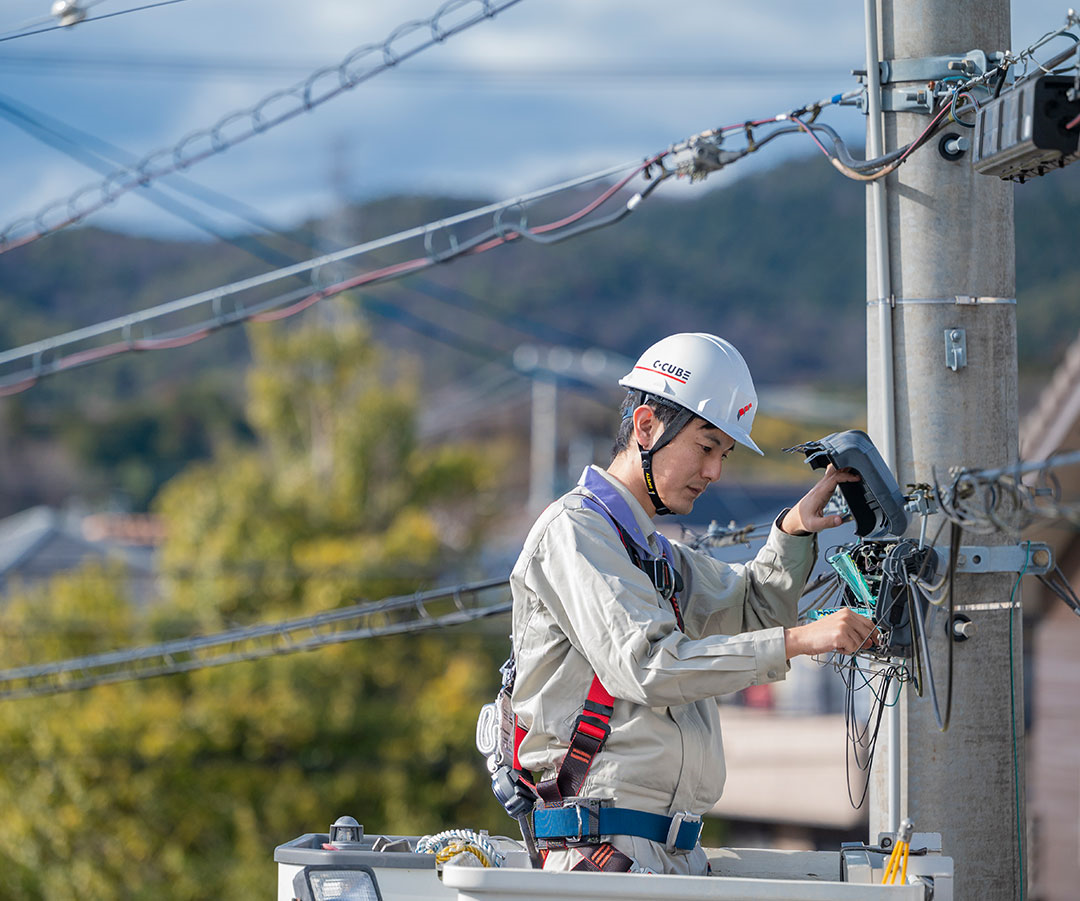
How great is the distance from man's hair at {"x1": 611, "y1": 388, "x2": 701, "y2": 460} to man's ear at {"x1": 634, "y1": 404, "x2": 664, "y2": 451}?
0.01 metres

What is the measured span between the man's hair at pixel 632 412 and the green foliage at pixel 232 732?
15111 mm

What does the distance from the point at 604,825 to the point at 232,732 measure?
58.5 feet

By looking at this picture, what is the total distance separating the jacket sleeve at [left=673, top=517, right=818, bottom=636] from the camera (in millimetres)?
4707

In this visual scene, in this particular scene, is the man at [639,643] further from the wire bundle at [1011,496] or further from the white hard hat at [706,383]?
the wire bundle at [1011,496]

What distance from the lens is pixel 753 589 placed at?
15.7 ft

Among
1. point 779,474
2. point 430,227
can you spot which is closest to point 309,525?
point 430,227

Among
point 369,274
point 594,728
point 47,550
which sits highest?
point 47,550

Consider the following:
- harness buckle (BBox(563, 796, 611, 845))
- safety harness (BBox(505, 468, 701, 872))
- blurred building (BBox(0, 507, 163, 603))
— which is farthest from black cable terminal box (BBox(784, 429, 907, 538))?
blurred building (BBox(0, 507, 163, 603))

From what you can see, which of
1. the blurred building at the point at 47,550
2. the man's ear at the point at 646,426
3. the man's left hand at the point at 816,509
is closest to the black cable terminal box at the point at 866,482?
the man's left hand at the point at 816,509

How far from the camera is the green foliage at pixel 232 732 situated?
20469 millimetres

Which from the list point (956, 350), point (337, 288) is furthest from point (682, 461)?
point (337, 288)

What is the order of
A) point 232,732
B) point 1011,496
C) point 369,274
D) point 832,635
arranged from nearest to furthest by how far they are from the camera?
1. point 1011,496
2. point 832,635
3. point 369,274
4. point 232,732

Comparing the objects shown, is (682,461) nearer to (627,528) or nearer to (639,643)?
(627,528)

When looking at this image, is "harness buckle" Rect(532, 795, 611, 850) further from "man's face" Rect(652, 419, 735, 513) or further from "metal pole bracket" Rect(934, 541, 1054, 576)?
"metal pole bracket" Rect(934, 541, 1054, 576)
